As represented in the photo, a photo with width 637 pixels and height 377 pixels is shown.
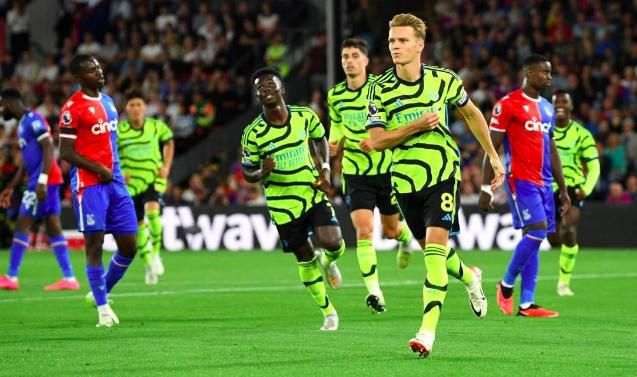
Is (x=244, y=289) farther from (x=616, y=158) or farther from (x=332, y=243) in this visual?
(x=616, y=158)

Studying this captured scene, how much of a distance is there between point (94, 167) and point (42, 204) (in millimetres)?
5164

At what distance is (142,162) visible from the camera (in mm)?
18484

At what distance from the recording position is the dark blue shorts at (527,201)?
13.3 metres

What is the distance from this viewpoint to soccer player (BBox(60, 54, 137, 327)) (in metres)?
12.7

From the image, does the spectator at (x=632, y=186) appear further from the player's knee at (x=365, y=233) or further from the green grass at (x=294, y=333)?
the player's knee at (x=365, y=233)

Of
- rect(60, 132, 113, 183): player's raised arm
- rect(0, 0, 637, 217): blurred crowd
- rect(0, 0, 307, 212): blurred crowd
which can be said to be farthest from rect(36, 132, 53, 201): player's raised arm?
rect(0, 0, 307, 212): blurred crowd

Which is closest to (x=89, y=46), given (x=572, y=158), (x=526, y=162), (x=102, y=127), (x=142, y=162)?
(x=142, y=162)

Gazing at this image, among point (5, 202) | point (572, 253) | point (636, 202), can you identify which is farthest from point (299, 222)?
point (636, 202)

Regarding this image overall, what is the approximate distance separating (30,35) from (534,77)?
26.5 metres

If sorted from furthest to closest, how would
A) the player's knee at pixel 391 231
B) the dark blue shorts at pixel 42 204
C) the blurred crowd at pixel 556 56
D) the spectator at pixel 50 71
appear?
the spectator at pixel 50 71
the blurred crowd at pixel 556 56
the dark blue shorts at pixel 42 204
the player's knee at pixel 391 231

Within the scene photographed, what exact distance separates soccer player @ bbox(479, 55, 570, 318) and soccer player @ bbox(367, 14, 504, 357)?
296cm

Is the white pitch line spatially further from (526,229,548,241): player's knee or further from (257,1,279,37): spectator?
(257,1,279,37): spectator

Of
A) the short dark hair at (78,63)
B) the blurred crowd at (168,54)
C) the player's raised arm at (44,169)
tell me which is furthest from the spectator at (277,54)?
the short dark hair at (78,63)

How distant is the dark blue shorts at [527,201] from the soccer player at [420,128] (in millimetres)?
2998
